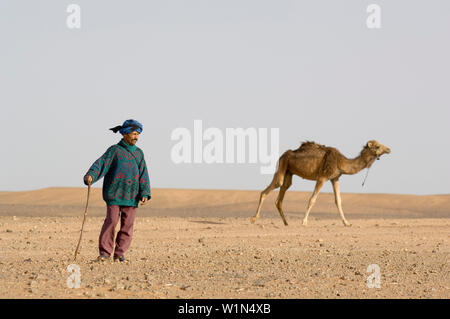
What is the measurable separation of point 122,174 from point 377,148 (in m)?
11.1

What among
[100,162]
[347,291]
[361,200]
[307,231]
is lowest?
[361,200]

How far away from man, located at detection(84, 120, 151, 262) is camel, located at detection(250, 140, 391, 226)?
946 cm

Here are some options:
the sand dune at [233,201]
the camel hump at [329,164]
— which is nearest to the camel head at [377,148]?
the camel hump at [329,164]

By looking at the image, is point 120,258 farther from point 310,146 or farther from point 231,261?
point 310,146

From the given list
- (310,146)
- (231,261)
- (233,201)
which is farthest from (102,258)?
(233,201)

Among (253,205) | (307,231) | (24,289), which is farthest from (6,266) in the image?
(253,205)

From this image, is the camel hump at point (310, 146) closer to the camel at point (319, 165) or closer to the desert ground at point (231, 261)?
the camel at point (319, 165)

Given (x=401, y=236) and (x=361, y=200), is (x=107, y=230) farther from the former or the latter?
(x=361, y=200)

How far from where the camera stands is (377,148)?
21000 mm

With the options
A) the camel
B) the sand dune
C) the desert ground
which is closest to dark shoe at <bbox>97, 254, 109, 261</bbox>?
the desert ground

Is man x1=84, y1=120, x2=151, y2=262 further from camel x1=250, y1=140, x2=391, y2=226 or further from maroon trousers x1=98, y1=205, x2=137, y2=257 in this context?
camel x1=250, y1=140, x2=391, y2=226

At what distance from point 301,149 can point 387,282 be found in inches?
449

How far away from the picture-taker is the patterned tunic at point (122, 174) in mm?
11203
